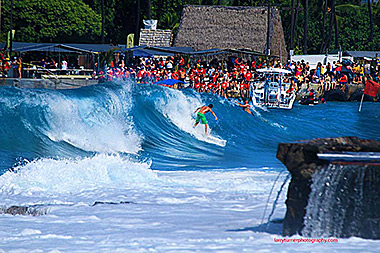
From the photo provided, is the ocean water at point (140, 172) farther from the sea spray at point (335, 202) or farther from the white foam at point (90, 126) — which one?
the sea spray at point (335, 202)

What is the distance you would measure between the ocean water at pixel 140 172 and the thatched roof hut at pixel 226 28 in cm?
1526

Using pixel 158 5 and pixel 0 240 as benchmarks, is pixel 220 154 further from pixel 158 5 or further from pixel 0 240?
pixel 158 5

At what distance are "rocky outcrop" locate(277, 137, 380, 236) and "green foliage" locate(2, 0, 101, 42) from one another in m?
45.6

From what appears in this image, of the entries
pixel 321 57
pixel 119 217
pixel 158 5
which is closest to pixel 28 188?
pixel 119 217

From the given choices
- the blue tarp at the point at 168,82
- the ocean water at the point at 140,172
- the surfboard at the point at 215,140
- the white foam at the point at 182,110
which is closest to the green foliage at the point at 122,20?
the blue tarp at the point at 168,82

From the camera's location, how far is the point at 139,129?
19500 millimetres

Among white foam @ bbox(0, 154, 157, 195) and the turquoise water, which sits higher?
white foam @ bbox(0, 154, 157, 195)

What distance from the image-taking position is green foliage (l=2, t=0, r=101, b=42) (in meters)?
49.1

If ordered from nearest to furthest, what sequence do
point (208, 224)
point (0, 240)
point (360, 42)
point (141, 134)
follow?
point (0, 240), point (208, 224), point (141, 134), point (360, 42)

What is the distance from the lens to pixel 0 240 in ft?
21.9

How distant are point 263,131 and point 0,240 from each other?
17.4m

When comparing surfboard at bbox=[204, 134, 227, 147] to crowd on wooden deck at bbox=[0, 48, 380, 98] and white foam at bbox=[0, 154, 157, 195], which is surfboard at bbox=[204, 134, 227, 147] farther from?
crowd on wooden deck at bbox=[0, 48, 380, 98]

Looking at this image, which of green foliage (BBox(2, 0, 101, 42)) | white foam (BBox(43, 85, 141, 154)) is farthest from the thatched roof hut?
white foam (BBox(43, 85, 141, 154))

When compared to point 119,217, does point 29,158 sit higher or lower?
lower
